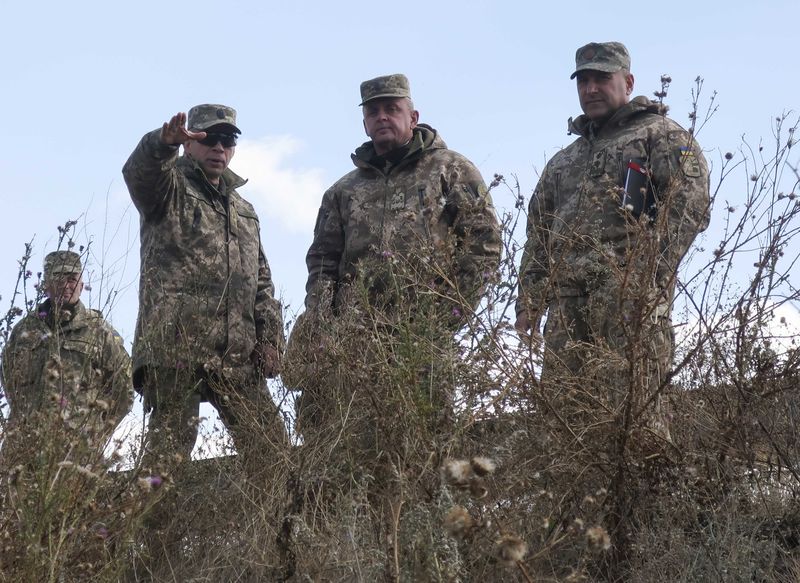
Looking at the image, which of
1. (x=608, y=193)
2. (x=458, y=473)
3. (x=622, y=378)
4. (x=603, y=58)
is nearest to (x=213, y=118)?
(x=603, y=58)

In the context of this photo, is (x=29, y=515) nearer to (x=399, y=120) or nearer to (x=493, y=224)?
(x=493, y=224)

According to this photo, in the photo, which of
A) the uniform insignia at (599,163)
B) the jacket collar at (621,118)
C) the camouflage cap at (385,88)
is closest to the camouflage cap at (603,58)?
the jacket collar at (621,118)

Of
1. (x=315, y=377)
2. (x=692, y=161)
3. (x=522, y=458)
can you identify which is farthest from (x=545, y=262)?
(x=522, y=458)

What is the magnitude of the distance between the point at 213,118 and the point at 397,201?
1111 mm

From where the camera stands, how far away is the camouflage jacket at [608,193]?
16.6 ft

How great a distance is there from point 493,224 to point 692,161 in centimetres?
96

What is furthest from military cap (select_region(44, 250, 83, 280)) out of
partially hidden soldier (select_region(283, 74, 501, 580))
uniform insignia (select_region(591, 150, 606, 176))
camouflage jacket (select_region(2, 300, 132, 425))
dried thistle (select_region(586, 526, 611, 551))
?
dried thistle (select_region(586, 526, 611, 551))

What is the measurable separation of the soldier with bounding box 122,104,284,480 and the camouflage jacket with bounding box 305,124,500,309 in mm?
380

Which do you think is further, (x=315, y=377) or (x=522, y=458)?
(x=315, y=377)

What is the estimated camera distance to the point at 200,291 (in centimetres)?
601

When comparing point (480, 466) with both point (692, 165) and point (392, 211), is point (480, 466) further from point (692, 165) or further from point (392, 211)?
point (392, 211)

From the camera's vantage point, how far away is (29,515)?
3.03 metres

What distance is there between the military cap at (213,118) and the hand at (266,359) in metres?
1.19

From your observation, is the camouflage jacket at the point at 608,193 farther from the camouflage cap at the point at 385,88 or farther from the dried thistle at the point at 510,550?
the dried thistle at the point at 510,550
